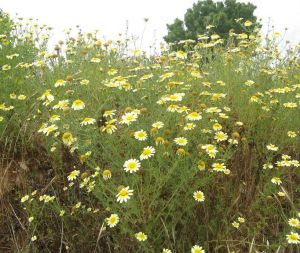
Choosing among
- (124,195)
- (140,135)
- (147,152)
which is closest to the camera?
(124,195)

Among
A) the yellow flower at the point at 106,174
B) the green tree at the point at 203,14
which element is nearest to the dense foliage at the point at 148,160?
the yellow flower at the point at 106,174

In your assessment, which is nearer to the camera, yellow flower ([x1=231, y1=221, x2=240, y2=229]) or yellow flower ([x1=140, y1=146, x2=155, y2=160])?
yellow flower ([x1=140, y1=146, x2=155, y2=160])

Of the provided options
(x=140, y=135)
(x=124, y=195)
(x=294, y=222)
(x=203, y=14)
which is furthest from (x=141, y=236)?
(x=203, y=14)

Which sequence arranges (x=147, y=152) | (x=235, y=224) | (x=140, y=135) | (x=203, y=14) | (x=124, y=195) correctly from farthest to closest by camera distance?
1. (x=203, y=14)
2. (x=235, y=224)
3. (x=140, y=135)
4. (x=147, y=152)
5. (x=124, y=195)

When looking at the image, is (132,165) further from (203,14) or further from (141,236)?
(203,14)

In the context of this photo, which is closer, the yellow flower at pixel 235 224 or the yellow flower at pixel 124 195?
the yellow flower at pixel 124 195

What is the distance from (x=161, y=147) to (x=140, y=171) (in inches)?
7.1

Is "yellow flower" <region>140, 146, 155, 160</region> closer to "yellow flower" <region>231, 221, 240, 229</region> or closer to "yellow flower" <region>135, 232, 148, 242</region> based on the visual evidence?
"yellow flower" <region>135, 232, 148, 242</region>

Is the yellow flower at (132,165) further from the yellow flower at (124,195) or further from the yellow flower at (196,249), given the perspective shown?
the yellow flower at (196,249)

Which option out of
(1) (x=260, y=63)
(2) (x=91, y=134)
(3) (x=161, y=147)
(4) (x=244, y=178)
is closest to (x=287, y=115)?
(4) (x=244, y=178)

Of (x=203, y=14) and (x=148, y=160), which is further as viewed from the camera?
(x=203, y=14)

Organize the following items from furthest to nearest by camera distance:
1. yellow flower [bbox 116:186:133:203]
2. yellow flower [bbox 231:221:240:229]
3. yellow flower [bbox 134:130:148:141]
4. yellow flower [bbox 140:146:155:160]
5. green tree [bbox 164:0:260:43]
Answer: green tree [bbox 164:0:260:43], yellow flower [bbox 231:221:240:229], yellow flower [bbox 134:130:148:141], yellow flower [bbox 140:146:155:160], yellow flower [bbox 116:186:133:203]

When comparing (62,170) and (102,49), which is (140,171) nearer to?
(62,170)

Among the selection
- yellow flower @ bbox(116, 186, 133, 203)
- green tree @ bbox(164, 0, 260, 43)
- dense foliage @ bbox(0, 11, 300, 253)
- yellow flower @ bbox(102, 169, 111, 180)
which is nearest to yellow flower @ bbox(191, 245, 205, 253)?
dense foliage @ bbox(0, 11, 300, 253)
